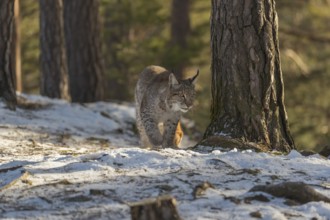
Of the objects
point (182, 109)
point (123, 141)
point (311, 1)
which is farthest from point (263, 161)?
point (311, 1)

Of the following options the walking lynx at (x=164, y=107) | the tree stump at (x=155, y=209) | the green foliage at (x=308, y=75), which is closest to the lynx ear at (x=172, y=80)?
the walking lynx at (x=164, y=107)

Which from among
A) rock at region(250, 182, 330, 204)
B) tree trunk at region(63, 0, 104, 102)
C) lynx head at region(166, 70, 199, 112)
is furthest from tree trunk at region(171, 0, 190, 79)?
rock at region(250, 182, 330, 204)

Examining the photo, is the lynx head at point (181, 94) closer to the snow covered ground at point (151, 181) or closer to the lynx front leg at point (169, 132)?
the lynx front leg at point (169, 132)


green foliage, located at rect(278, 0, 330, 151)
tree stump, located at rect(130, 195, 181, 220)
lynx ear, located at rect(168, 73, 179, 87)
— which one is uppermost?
lynx ear, located at rect(168, 73, 179, 87)

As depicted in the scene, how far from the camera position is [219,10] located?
801cm

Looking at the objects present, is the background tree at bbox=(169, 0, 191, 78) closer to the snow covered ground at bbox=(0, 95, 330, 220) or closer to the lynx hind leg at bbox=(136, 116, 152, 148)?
the lynx hind leg at bbox=(136, 116, 152, 148)

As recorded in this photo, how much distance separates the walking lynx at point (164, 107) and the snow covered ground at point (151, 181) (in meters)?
1.67

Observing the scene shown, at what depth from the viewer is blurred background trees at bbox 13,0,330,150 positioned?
817 inches

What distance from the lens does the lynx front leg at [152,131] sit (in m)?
9.57

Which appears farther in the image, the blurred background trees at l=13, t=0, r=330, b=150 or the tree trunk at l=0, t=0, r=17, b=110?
the blurred background trees at l=13, t=0, r=330, b=150

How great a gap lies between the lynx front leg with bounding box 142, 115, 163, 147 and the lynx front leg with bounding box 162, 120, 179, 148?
0.25 feet

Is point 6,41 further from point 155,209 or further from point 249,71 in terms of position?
point 155,209

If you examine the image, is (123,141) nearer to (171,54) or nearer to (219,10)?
(219,10)

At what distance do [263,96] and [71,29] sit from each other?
23.8 ft
